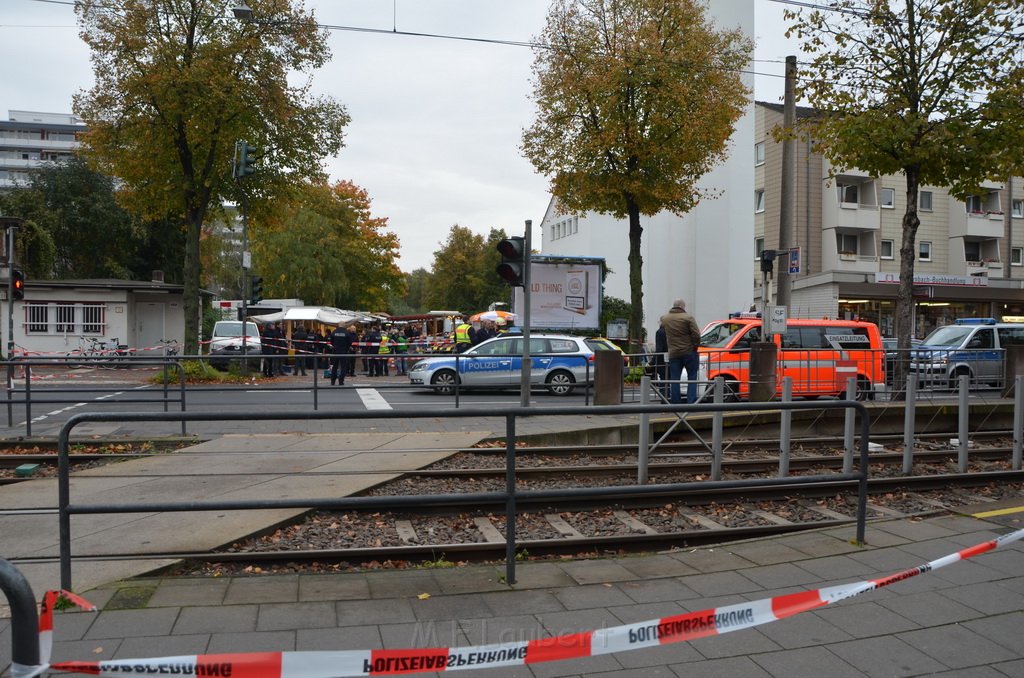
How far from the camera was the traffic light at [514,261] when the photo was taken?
12.3m

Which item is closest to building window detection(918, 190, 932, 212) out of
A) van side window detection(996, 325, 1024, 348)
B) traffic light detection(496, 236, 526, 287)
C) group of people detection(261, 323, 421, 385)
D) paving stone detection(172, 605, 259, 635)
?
van side window detection(996, 325, 1024, 348)

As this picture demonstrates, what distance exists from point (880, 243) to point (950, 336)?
21.9 meters

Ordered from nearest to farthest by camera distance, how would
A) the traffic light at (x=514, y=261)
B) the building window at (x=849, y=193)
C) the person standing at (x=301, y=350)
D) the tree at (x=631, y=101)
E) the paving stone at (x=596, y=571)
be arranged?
the paving stone at (x=596, y=571) → the traffic light at (x=514, y=261) → the person standing at (x=301, y=350) → the tree at (x=631, y=101) → the building window at (x=849, y=193)

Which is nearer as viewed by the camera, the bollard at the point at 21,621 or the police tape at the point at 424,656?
the bollard at the point at 21,621

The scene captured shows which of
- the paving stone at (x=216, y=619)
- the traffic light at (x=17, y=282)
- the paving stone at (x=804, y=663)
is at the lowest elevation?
the paving stone at (x=804, y=663)

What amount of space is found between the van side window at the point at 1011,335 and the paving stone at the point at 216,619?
2297 cm

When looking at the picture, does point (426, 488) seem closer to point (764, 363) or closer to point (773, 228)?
point (764, 363)

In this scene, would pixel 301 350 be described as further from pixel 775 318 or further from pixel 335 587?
pixel 335 587

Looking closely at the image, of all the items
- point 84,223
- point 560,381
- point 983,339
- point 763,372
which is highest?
point 84,223

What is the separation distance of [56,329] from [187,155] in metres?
11.2

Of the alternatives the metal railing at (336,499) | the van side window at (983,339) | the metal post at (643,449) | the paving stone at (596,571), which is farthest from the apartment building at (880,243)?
the metal railing at (336,499)

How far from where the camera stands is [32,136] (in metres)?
105

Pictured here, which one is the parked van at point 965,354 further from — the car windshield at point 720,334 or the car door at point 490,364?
the car door at point 490,364

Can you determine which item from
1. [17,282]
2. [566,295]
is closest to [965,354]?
[566,295]
